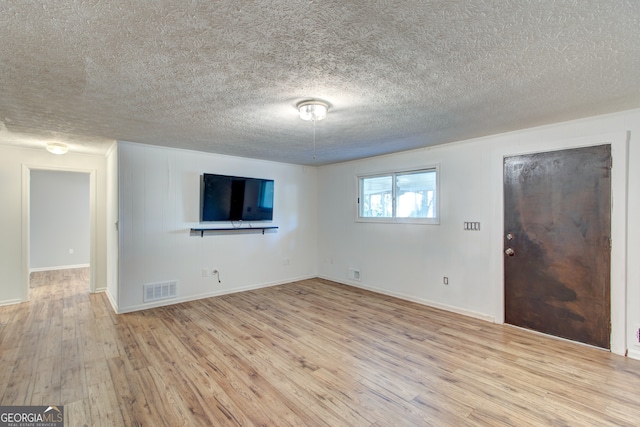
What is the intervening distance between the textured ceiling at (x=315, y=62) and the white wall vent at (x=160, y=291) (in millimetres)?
2246

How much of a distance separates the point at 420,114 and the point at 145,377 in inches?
133

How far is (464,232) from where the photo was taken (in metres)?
3.95

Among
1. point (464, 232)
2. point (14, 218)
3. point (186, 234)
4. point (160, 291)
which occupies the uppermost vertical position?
point (14, 218)

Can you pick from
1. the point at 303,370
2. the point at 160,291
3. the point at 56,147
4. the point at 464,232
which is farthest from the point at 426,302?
the point at 56,147

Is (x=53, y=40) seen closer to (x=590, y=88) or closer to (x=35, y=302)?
(x=590, y=88)

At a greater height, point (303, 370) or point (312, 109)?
point (312, 109)

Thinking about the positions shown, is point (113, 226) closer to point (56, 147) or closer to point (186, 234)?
point (186, 234)

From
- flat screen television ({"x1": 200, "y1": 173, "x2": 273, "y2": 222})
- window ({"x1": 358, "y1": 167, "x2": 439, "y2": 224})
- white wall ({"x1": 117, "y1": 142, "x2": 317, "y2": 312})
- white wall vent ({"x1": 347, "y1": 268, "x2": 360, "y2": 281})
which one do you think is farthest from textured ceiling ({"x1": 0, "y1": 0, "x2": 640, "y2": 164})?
Answer: white wall vent ({"x1": 347, "y1": 268, "x2": 360, "y2": 281})

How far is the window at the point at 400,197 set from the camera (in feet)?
14.4

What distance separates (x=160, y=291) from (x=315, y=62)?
13.0 ft

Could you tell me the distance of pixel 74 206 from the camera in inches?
282

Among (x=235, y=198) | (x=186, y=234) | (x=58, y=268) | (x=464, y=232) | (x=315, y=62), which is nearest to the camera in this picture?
(x=315, y=62)

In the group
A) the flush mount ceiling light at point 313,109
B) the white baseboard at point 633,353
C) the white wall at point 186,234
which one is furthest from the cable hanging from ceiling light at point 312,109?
the white baseboard at point 633,353

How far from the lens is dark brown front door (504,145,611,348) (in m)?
2.90
